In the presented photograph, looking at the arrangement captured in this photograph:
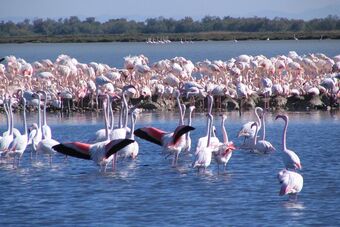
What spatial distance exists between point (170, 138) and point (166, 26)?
10358cm

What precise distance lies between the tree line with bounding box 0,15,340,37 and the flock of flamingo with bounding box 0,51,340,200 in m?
84.2

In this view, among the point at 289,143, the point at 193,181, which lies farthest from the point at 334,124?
the point at 193,181

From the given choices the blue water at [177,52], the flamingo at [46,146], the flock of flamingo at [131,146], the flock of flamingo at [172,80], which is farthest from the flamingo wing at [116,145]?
the blue water at [177,52]

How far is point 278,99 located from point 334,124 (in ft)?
10.2

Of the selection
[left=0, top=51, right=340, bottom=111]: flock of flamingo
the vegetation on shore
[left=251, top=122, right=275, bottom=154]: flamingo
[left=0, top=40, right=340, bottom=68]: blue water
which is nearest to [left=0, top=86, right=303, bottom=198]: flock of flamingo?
[left=251, top=122, right=275, bottom=154]: flamingo

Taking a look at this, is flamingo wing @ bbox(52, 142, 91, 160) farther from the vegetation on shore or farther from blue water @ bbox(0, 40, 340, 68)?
the vegetation on shore

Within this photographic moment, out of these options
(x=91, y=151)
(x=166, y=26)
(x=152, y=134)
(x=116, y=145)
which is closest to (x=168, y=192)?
(x=116, y=145)

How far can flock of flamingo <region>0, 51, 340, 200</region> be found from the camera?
12586 mm

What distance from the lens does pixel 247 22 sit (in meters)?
112

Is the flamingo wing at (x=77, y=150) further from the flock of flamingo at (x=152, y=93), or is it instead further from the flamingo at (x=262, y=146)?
the flamingo at (x=262, y=146)

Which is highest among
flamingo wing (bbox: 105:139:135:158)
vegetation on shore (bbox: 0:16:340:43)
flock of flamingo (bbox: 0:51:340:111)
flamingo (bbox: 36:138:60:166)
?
flamingo wing (bbox: 105:139:135:158)

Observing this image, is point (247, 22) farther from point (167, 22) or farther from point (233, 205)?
point (233, 205)

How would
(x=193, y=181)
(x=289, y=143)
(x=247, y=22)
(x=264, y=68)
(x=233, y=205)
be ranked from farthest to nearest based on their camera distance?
(x=247, y=22), (x=264, y=68), (x=289, y=143), (x=193, y=181), (x=233, y=205)

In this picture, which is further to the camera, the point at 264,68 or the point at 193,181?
the point at 264,68
